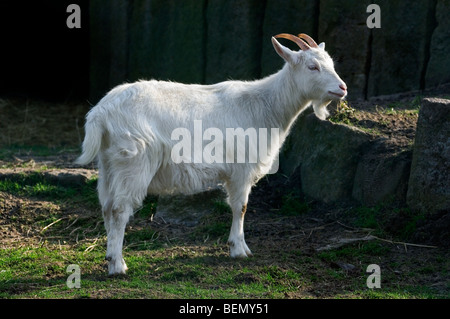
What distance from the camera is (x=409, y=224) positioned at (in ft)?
22.1

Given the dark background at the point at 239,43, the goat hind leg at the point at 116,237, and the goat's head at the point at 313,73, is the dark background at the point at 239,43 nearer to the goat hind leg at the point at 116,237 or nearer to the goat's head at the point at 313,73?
the goat's head at the point at 313,73

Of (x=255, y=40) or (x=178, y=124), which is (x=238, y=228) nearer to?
(x=178, y=124)

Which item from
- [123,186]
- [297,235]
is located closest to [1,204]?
[123,186]

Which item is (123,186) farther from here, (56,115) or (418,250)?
(56,115)

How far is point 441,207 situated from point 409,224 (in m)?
0.37

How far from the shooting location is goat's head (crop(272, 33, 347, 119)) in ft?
21.2

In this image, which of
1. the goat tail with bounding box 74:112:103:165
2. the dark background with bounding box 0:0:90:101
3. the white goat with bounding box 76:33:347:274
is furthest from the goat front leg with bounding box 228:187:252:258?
the dark background with bounding box 0:0:90:101

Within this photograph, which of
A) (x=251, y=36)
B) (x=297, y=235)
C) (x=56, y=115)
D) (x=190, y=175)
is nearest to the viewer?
(x=190, y=175)

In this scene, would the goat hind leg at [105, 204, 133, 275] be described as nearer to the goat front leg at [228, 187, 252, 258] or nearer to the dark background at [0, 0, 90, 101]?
the goat front leg at [228, 187, 252, 258]

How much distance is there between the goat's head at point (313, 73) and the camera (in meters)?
6.45

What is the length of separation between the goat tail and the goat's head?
190 centimetres

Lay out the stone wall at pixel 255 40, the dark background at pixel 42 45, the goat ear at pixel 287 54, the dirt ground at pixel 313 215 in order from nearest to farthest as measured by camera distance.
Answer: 1. the dirt ground at pixel 313 215
2. the goat ear at pixel 287 54
3. the stone wall at pixel 255 40
4. the dark background at pixel 42 45

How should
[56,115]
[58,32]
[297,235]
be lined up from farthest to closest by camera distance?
[58,32] → [56,115] → [297,235]

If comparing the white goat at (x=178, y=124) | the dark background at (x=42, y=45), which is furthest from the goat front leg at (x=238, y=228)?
the dark background at (x=42, y=45)
